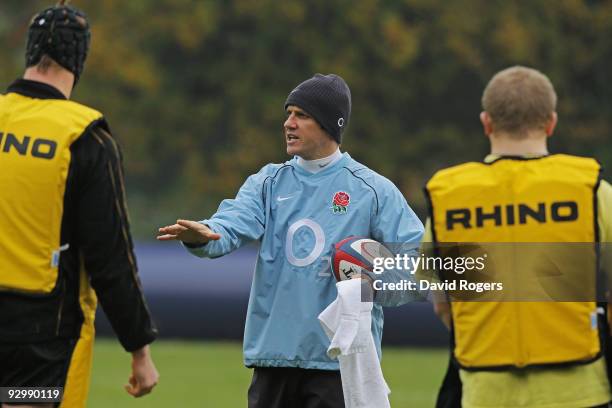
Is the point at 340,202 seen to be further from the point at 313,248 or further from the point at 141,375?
the point at 141,375

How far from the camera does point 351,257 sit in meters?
5.98

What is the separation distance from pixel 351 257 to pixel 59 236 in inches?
64.1

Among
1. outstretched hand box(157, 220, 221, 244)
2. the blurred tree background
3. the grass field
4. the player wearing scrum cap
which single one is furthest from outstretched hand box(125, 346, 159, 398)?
the blurred tree background

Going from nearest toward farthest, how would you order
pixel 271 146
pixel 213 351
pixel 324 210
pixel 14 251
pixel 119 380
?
pixel 14 251 → pixel 324 210 → pixel 119 380 → pixel 213 351 → pixel 271 146

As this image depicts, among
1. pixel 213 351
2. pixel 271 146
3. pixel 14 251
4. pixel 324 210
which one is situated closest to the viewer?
pixel 14 251

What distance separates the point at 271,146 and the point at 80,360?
22148 millimetres

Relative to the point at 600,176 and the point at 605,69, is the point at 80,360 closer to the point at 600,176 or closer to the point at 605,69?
the point at 600,176

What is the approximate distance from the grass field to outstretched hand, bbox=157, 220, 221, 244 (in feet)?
18.4

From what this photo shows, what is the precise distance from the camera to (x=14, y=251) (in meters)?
4.75

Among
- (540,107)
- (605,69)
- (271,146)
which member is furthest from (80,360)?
(605,69)

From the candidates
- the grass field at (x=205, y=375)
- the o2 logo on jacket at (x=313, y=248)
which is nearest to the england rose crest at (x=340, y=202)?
the o2 logo on jacket at (x=313, y=248)

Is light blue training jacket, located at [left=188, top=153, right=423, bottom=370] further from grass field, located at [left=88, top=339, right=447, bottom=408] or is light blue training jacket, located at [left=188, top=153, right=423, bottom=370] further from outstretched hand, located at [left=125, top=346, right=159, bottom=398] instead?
grass field, located at [left=88, top=339, right=447, bottom=408]

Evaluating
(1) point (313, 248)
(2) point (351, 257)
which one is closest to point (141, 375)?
(2) point (351, 257)

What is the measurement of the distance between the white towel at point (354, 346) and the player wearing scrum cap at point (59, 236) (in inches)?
42.1
